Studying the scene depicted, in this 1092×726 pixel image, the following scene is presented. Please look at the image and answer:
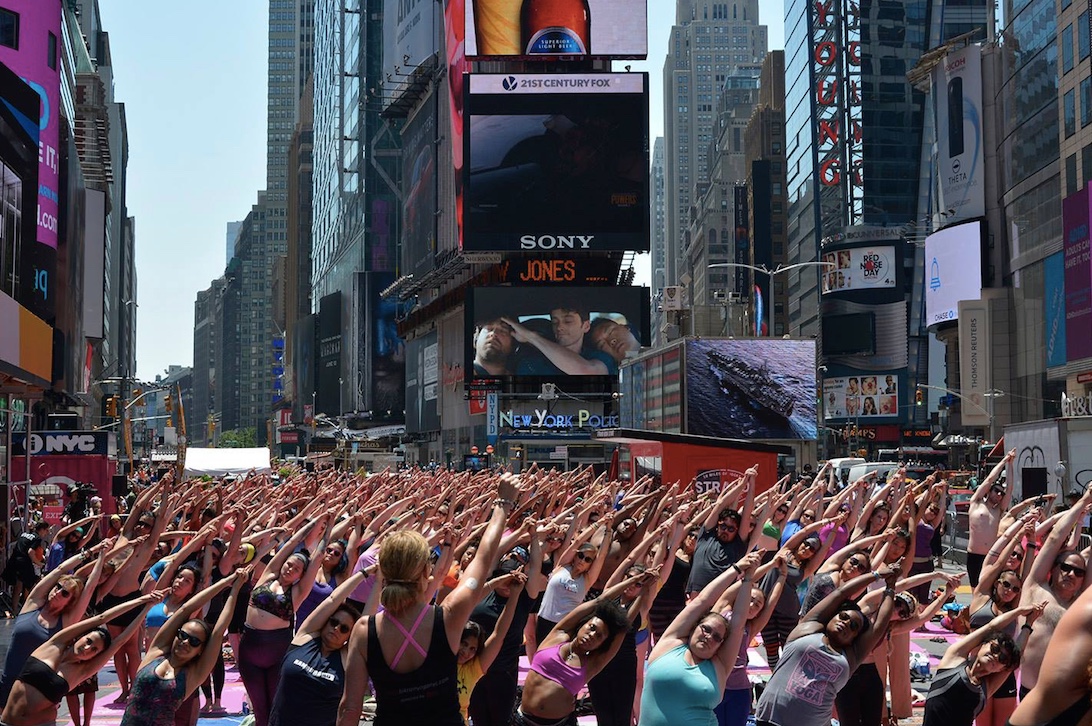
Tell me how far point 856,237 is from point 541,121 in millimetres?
44149

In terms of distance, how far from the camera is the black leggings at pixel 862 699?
332 inches

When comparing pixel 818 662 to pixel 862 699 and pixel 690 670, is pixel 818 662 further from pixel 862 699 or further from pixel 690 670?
pixel 862 699

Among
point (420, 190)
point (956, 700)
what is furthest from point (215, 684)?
point (420, 190)

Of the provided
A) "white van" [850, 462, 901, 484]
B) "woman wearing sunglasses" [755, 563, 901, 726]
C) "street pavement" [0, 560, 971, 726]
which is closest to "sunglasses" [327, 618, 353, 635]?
"woman wearing sunglasses" [755, 563, 901, 726]

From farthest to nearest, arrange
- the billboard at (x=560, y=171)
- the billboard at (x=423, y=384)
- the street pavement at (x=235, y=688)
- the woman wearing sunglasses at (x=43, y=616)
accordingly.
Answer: the billboard at (x=423, y=384) → the billboard at (x=560, y=171) → the street pavement at (x=235, y=688) → the woman wearing sunglasses at (x=43, y=616)

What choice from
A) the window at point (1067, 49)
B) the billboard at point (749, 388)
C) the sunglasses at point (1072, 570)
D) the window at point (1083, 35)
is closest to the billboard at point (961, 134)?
the window at point (1067, 49)

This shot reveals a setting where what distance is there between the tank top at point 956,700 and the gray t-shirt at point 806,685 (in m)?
0.57

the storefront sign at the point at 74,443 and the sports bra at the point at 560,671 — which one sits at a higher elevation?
the storefront sign at the point at 74,443

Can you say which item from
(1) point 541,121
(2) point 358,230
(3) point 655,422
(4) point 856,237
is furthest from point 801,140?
(3) point 655,422

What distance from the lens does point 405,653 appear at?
5.87 metres

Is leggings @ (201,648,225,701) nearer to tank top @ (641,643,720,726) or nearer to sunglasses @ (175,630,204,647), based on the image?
sunglasses @ (175,630,204,647)

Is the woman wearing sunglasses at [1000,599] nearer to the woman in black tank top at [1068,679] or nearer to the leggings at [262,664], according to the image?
the woman in black tank top at [1068,679]

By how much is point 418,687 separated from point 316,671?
137 centimetres

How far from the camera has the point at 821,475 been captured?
1586cm
